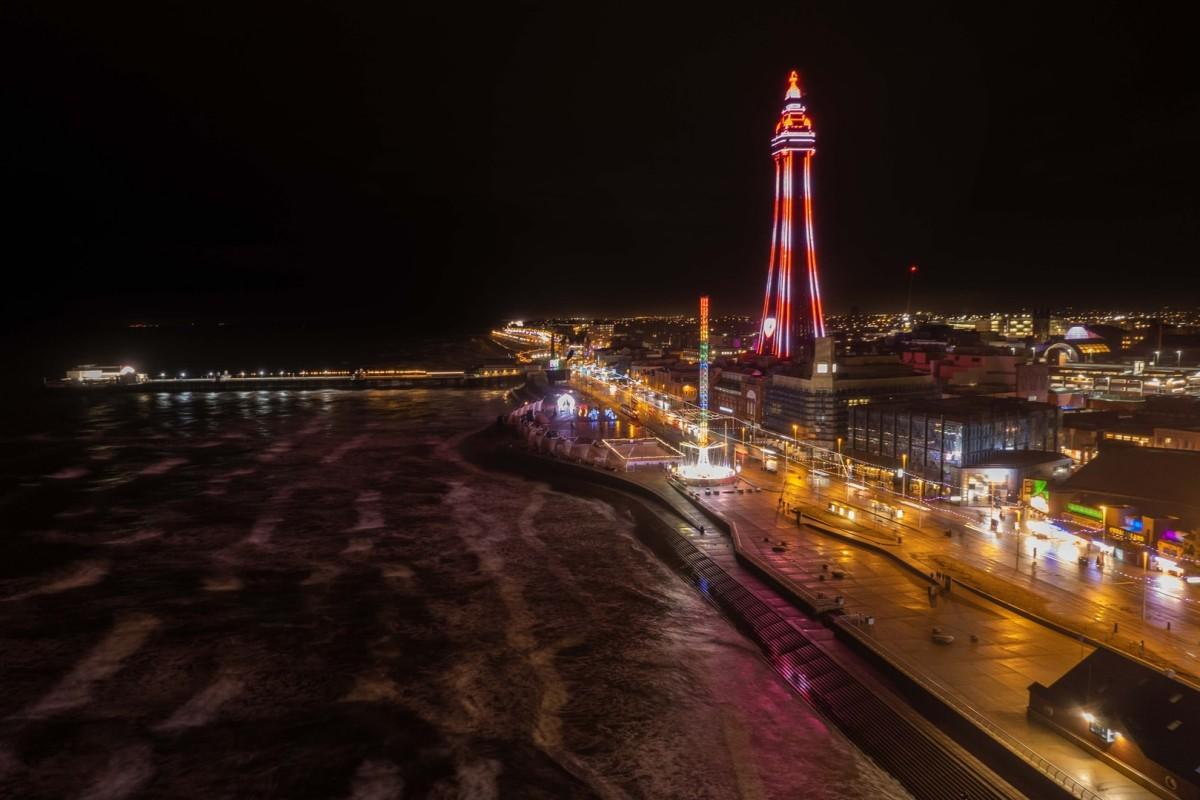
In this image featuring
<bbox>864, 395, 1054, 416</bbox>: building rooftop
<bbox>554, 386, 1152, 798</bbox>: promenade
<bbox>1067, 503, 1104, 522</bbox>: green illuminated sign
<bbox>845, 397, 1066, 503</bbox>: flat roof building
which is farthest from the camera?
<bbox>864, 395, 1054, 416</bbox>: building rooftop

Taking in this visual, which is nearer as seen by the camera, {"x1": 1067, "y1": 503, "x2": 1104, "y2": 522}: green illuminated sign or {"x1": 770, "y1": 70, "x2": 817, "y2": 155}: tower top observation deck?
{"x1": 1067, "y1": 503, "x2": 1104, "y2": 522}: green illuminated sign

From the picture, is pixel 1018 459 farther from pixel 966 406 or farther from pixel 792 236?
pixel 792 236

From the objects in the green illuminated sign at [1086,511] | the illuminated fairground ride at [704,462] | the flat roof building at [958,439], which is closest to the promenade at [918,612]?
the illuminated fairground ride at [704,462]

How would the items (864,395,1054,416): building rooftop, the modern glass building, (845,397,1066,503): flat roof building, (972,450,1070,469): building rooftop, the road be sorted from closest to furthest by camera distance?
the road < (972,450,1070,469): building rooftop < (845,397,1066,503): flat roof building < the modern glass building < (864,395,1054,416): building rooftop

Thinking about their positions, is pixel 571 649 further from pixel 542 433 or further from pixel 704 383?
pixel 542 433

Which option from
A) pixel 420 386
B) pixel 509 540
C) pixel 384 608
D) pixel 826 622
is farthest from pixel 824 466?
pixel 420 386

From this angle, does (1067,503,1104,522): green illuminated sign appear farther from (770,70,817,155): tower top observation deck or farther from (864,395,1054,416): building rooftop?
(770,70,817,155): tower top observation deck

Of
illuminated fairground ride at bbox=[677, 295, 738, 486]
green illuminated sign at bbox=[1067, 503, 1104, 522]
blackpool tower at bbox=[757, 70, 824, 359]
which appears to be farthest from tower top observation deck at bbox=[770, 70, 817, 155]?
green illuminated sign at bbox=[1067, 503, 1104, 522]

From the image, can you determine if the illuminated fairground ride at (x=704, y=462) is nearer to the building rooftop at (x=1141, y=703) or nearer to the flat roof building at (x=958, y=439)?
the flat roof building at (x=958, y=439)
